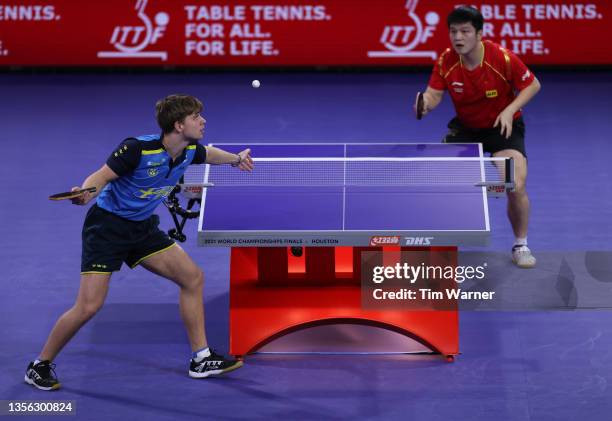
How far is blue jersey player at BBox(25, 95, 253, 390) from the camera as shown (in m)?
5.56

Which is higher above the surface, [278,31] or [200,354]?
[278,31]

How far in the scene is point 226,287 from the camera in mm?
7406

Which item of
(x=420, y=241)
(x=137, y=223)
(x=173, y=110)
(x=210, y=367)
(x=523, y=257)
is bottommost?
(x=210, y=367)

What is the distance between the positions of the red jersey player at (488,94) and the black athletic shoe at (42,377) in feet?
10.3

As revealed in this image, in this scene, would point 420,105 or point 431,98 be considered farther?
point 431,98

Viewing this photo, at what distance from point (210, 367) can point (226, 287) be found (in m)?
1.48

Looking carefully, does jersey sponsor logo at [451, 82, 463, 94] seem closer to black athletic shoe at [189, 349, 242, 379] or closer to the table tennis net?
the table tennis net

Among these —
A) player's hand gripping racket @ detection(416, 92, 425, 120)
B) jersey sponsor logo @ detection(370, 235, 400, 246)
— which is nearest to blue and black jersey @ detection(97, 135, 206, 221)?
jersey sponsor logo @ detection(370, 235, 400, 246)

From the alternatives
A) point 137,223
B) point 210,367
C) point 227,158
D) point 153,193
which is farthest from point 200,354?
point 227,158

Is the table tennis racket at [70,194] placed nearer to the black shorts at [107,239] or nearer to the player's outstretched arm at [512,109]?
the black shorts at [107,239]

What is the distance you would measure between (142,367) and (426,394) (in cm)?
159

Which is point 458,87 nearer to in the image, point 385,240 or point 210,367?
point 385,240

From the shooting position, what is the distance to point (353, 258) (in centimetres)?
649

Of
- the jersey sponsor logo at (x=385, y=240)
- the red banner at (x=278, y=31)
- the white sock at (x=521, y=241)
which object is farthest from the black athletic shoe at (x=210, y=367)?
the red banner at (x=278, y=31)
